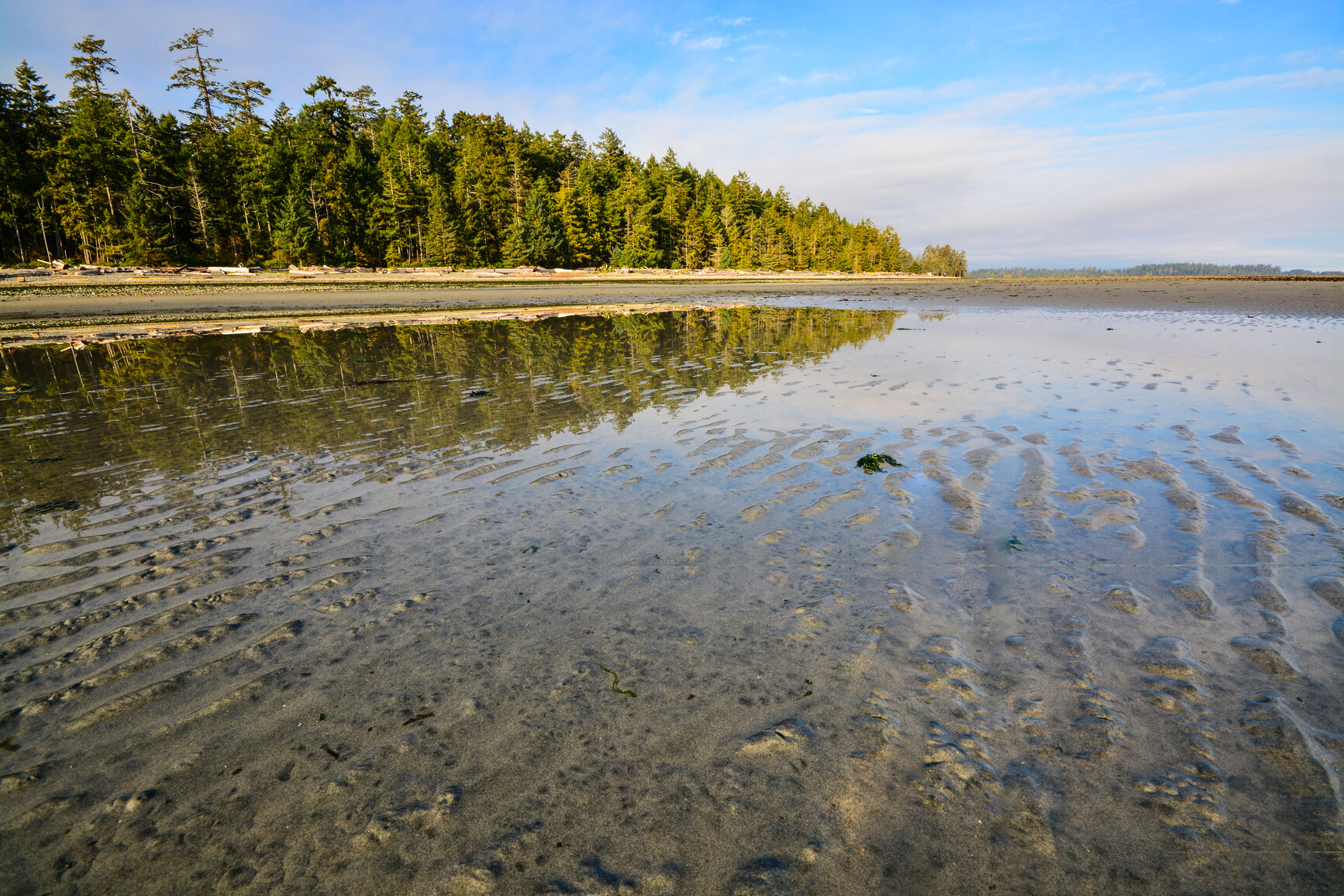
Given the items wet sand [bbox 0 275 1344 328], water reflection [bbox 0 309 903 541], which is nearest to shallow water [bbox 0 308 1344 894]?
water reflection [bbox 0 309 903 541]

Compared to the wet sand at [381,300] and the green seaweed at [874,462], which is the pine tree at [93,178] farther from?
the green seaweed at [874,462]

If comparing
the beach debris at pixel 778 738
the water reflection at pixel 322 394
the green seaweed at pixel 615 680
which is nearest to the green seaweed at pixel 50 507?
the water reflection at pixel 322 394

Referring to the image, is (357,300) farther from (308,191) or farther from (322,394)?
(308,191)

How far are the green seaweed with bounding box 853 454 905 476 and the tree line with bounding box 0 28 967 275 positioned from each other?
70246 mm

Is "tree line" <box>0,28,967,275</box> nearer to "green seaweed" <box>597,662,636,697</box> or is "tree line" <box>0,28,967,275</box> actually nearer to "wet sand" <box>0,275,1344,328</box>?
"wet sand" <box>0,275,1344,328</box>

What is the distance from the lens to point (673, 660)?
135 inches

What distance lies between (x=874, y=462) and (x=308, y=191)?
257ft

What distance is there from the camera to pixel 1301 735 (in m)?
2.72

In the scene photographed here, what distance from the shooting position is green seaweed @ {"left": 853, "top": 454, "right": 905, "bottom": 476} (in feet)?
21.9

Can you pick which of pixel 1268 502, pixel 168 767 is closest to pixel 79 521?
pixel 168 767

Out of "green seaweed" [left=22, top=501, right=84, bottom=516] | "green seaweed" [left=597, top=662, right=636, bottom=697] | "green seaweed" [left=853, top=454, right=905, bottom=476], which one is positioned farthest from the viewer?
"green seaweed" [left=853, top=454, right=905, bottom=476]

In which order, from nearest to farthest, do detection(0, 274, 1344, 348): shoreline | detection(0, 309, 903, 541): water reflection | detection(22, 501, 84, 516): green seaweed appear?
detection(22, 501, 84, 516): green seaweed, detection(0, 309, 903, 541): water reflection, detection(0, 274, 1344, 348): shoreline

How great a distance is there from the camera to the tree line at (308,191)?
55.5 meters

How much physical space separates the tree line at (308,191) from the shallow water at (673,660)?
6844cm
